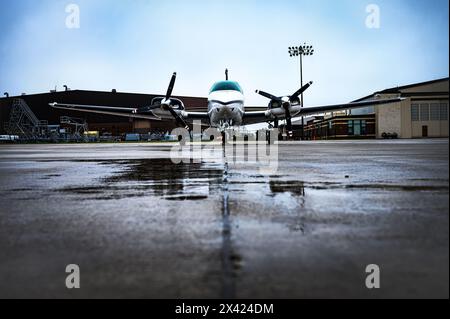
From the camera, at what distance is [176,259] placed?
2486mm

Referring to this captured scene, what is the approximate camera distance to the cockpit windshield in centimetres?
2992

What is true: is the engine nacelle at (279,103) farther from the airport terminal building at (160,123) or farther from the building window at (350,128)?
the building window at (350,128)

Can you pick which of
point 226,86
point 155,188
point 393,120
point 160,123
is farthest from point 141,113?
point 160,123

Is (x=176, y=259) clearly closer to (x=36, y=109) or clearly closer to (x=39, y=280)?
(x=39, y=280)

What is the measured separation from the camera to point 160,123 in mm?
94812

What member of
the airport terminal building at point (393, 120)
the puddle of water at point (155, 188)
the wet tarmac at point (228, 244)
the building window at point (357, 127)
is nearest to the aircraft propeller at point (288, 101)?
the puddle of water at point (155, 188)

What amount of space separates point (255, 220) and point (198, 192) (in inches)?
81.6

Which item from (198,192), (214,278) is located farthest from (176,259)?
(198,192)

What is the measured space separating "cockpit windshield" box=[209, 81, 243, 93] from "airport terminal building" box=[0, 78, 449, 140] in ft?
58.5

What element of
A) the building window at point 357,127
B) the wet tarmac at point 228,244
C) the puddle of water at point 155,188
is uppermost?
the building window at point 357,127

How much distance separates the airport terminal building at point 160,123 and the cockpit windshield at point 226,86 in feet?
58.5

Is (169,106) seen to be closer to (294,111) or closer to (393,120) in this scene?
(294,111)

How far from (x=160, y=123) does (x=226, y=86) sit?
219 feet

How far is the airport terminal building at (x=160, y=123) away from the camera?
2661 inches
